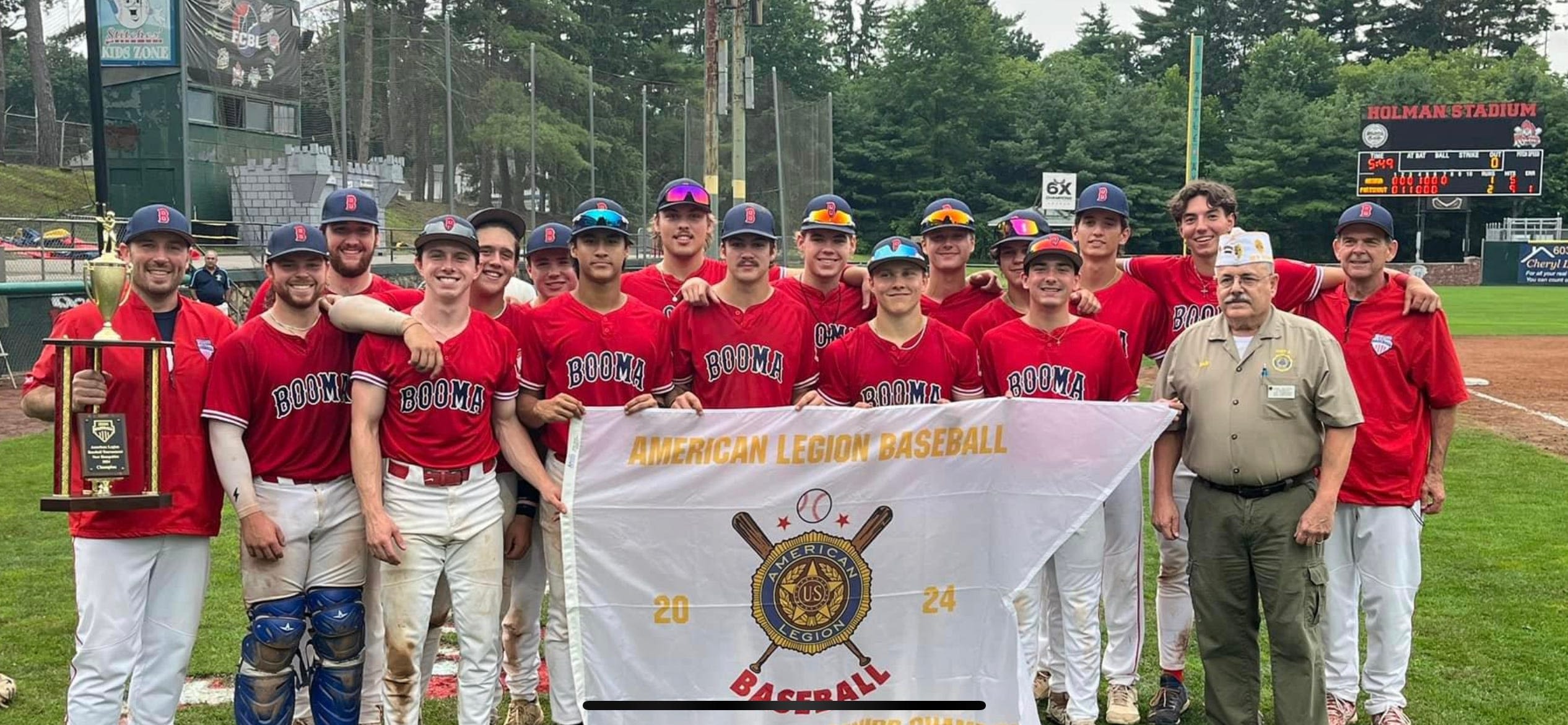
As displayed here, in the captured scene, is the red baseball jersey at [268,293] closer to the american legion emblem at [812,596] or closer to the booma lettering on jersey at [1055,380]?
the american legion emblem at [812,596]

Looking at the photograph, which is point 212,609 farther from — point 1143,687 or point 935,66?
point 935,66

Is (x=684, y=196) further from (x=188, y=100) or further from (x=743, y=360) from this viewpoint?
(x=188, y=100)

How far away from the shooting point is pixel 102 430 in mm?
4578

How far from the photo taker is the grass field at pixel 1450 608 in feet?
20.2

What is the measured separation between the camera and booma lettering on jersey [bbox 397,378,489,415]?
491 cm

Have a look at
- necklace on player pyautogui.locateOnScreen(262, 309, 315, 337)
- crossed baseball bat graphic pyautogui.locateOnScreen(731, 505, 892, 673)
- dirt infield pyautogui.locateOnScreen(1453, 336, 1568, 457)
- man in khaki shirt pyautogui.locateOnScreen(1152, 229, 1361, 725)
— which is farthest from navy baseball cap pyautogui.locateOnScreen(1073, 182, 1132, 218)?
dirt infield pyautogui.locateOnScreen(1453, 336, 1568, 457)

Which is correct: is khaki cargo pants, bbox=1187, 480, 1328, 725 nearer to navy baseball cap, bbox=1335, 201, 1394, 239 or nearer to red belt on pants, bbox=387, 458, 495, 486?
navy baseball cap, bbox=1335, 201, 1394, 239

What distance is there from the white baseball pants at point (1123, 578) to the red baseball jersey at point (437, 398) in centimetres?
295

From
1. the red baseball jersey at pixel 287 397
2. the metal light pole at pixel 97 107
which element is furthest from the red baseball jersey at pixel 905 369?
the metal light pole at pixel 97 107

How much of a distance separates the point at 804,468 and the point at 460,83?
70.6ft

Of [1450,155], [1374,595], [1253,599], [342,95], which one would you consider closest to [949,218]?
[1253,599]

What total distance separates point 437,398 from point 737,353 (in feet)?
4.56

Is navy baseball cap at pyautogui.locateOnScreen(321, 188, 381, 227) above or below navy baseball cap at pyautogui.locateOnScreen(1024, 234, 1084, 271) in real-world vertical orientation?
above

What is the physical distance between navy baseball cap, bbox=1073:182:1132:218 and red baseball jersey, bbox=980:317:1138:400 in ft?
2.72
